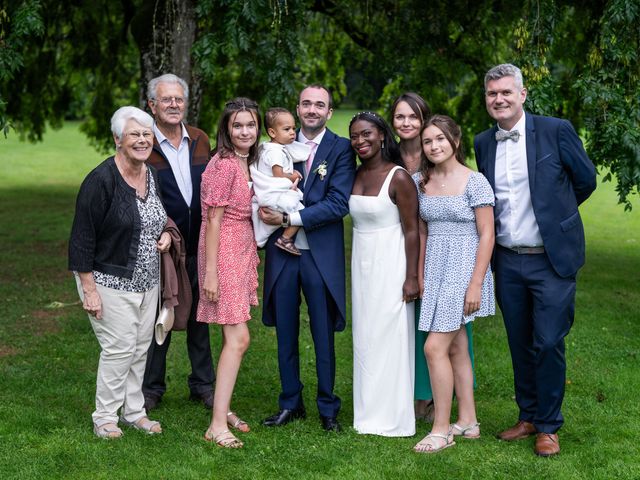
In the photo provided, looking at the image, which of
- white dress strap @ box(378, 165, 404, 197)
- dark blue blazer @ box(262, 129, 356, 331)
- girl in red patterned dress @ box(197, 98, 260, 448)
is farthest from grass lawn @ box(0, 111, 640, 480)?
white dress strap @ box(378, 165, 404, 197)

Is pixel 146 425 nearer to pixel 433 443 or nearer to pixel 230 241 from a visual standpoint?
pixel 230 241

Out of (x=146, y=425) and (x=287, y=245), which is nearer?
(x=287, y=245)

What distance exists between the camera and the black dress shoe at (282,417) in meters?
5.96

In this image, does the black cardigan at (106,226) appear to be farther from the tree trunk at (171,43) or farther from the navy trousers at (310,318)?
the tree trunk at (171,43)

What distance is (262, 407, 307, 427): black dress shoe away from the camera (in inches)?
235

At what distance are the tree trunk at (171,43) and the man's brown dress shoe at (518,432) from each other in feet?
16.5

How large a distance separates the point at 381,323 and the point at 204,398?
157 centimetres

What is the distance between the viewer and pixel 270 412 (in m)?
6.39

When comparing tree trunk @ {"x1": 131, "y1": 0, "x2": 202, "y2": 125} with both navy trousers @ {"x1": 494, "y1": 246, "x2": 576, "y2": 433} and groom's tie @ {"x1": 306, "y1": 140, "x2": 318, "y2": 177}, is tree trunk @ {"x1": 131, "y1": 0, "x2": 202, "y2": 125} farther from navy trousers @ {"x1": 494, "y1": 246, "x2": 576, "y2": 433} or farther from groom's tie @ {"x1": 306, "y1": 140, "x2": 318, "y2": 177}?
navy trousers @ {"x1": 494, "y1": 246, "x2": 576, "y2": 433}

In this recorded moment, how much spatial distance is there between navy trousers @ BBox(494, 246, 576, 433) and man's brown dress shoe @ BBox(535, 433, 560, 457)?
1.4 inches

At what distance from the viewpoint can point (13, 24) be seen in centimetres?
802

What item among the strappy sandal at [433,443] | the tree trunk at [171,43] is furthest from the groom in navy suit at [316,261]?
the tree trunk at [171,43]

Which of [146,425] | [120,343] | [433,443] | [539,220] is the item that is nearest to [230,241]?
[120,343]

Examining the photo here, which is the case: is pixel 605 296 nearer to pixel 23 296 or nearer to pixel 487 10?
pixel 487 10
